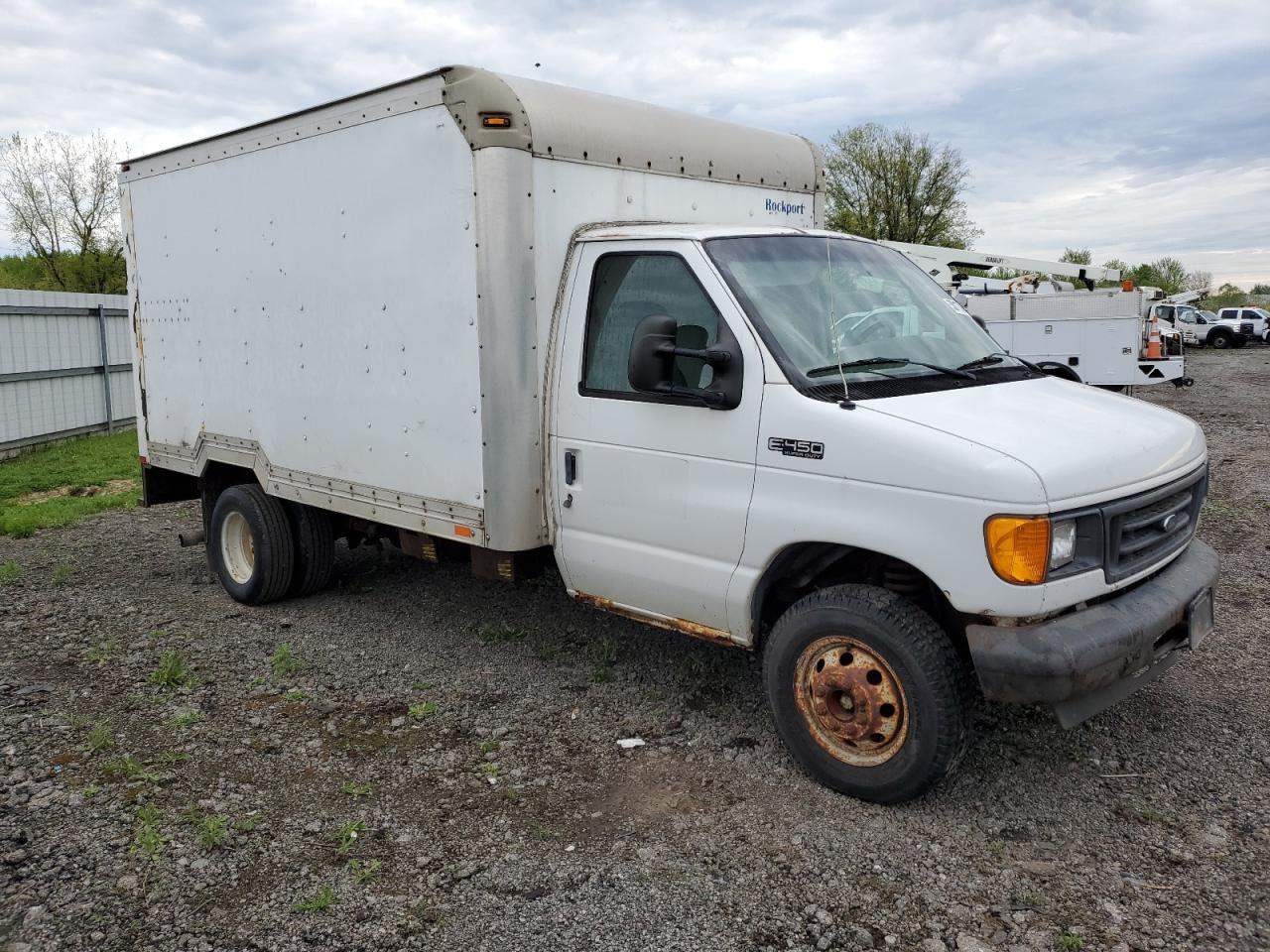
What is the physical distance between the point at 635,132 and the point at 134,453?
39.2ft

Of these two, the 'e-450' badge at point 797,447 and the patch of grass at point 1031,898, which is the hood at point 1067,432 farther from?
the patch of grass at point 1031,898

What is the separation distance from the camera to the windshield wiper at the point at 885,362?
4.05 m

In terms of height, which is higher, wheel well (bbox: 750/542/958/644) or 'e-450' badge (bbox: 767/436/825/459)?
'e-450' badge (bbox: 767/436/825/459)

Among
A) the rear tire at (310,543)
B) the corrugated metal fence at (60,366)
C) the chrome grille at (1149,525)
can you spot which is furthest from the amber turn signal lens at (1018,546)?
the corrugated metal fence at (60,366)

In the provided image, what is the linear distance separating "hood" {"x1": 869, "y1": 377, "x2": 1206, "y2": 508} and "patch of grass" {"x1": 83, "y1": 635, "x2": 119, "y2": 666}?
4.77 m

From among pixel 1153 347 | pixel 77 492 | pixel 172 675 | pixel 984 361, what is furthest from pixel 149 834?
pixel 1153 347

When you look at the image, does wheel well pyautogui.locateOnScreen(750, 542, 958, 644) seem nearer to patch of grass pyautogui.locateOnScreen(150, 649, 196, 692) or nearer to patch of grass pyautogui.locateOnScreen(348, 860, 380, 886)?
patch of grass pyautogui.locateOnScreen(348, 860, 380, 886)

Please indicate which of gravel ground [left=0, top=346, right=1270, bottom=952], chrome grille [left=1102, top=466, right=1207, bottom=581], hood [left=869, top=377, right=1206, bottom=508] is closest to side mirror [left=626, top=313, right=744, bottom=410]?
hood [left=869, top=377, right=1206, bottom=508]

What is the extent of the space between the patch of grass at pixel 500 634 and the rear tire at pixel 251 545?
1.54 m

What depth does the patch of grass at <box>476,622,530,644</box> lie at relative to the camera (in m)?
6.03

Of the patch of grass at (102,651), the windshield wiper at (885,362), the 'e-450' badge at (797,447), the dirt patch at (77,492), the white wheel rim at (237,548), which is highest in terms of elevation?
the windshield wiper at (885,362)

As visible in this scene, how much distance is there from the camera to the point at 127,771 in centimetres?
439

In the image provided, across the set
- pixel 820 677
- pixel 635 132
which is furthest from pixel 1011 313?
pixel 820 677

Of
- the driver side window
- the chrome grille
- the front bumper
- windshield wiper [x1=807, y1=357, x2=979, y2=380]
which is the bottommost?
the front bumper
